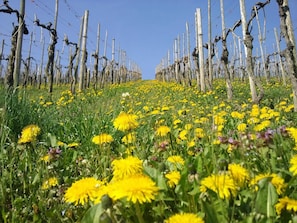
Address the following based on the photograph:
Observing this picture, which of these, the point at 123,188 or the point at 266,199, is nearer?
the point at 123,188

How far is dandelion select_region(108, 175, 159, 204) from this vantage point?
0.72 metres

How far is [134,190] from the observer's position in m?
0.74

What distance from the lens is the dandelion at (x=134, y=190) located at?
724 mm

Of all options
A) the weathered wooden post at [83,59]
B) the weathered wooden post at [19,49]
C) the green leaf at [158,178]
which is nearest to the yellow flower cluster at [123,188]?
the green leaf at [158,178]

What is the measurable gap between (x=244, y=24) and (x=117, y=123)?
637 centimetres

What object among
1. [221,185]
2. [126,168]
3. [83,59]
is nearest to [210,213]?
[221,185]

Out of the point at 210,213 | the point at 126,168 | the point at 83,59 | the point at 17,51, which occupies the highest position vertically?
the point at 83,59

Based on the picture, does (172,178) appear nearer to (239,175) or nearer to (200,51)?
(239,175)

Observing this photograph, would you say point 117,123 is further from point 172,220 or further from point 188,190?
point 172,220

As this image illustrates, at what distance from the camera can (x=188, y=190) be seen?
1.09 metres

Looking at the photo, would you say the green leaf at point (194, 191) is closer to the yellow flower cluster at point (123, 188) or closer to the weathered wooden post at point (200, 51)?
the yellow flower cluster at point (123, 188)

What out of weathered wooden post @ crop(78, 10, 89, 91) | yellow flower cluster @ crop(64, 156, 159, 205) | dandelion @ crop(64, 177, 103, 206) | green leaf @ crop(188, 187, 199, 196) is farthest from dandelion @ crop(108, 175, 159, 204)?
weathered wooden post @ crop(78, 10, 89, 91)

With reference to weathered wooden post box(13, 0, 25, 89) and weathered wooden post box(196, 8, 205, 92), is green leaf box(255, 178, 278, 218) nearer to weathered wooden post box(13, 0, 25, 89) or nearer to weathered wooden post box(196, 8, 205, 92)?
weathered wooden post box(13, 0, 25, 89)

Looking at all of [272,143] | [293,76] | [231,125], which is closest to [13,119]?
[231,125]
